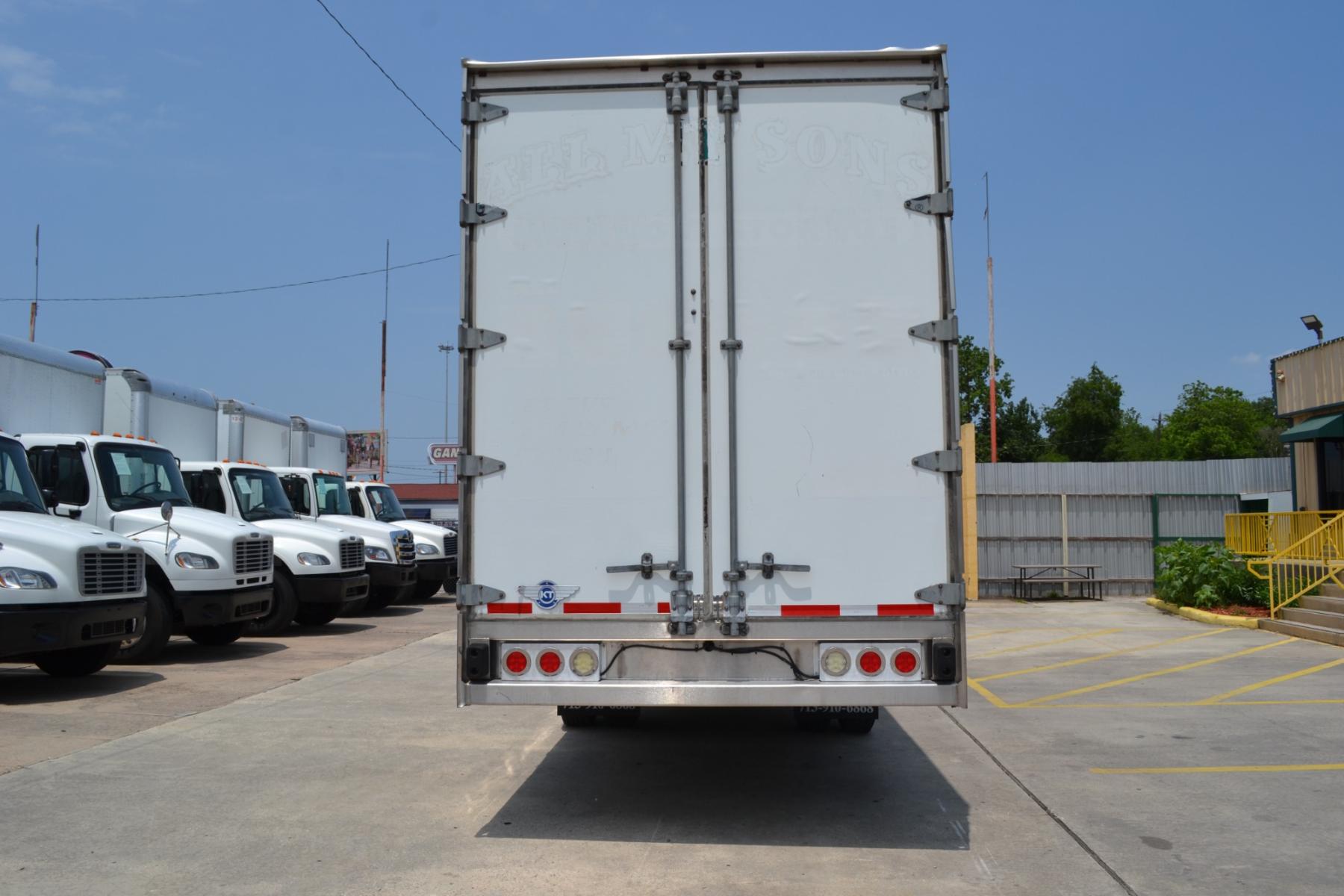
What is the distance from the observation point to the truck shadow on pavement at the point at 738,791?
5.95 m

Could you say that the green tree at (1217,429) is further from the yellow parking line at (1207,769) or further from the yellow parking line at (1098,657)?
the yellow parking line at (1207,769)

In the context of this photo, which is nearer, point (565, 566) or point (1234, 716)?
point (565, 566)

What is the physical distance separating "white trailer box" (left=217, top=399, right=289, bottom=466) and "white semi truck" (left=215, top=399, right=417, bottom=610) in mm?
11

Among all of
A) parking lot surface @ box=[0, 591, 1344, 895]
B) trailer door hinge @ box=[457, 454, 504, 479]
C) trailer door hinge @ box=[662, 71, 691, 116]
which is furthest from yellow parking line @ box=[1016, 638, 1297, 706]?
trailer door hinge @ box=[662, 71, 691, 116]

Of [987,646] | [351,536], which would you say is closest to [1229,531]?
[987,646]

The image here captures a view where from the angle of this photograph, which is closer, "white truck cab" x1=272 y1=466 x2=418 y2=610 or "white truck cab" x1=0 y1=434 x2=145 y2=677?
"white truck cab" x1=0 y1=434 x2=145 y2=677

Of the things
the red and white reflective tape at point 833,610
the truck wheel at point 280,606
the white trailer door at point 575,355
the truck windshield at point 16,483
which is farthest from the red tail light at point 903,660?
the truck wheel at point 280,606

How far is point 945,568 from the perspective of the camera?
5648 millimetres

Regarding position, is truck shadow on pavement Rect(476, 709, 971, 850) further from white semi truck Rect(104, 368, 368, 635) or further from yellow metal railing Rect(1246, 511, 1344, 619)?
yellow metal railing Rect(1246, 511, 1344, 619)

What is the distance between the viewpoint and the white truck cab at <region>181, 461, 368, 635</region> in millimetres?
15672

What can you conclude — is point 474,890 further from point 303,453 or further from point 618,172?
point 303,453

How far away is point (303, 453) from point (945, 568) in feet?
52.5

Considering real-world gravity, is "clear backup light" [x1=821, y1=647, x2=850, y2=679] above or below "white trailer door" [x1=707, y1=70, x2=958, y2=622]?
below

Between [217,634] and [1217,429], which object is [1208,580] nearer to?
[217,634]
